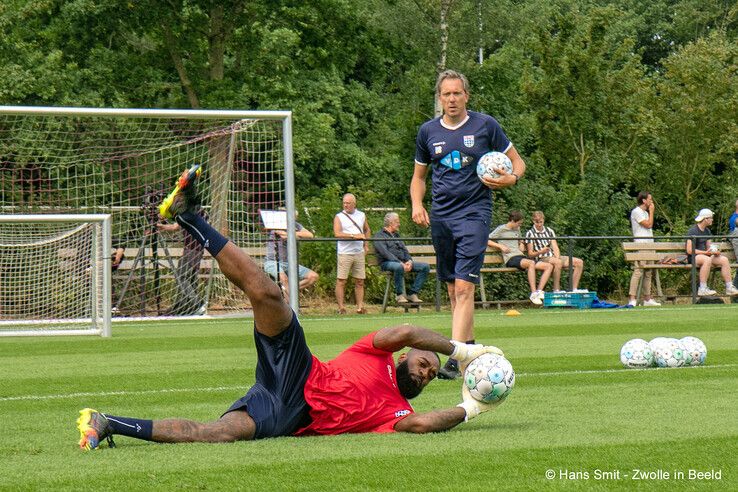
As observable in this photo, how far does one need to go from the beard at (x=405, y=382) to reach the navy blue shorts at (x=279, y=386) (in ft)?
1.88

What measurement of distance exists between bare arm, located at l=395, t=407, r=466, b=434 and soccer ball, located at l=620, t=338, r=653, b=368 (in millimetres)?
4211

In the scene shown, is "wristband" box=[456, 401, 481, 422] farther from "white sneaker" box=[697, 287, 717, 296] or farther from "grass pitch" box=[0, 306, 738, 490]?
"white sneaker" box=[697, 287, 717, 296]

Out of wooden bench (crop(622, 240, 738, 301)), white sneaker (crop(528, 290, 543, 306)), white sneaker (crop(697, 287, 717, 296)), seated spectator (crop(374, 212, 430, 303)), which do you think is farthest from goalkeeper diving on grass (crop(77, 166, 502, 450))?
white sneaker (crop(697, 287, 717, 296))

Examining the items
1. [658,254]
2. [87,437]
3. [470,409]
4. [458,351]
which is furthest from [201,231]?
[658,254]

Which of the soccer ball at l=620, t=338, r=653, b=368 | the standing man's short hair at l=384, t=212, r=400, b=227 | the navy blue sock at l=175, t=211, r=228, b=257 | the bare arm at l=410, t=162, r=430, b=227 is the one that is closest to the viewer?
the navy blue sock at l=175, t=211, r=228, b=257

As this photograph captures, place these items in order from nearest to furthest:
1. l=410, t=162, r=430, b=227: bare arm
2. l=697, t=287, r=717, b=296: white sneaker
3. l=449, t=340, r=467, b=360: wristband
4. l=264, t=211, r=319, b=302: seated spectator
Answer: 1. l=449, t=340, r=467, b=360: wristband
2. l=410, t=162, r=430, b=227: bare arm
3. l=264, t=211, r=319, b=302: seated spectator
4. l=697, t=287, r=717, b=296: white sneaker

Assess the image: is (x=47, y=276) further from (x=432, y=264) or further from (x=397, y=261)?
(x=432, y=264)

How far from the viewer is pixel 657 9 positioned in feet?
210

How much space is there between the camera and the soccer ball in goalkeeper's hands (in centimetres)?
955

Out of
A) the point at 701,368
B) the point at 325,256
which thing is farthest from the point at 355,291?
the point at 701,368

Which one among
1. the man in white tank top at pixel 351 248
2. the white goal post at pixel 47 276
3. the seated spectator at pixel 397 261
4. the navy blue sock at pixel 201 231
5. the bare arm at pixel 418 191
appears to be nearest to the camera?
the navy blue sock at pixel 201 231

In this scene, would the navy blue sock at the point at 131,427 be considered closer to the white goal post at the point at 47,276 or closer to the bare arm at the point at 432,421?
the bare arm at the point at 432,421

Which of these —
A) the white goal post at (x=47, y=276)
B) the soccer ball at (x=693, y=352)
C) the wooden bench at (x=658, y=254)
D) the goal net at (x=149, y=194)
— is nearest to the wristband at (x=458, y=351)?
the soccer ball at (x=693, y=352)

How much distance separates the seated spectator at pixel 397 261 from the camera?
884 inches
